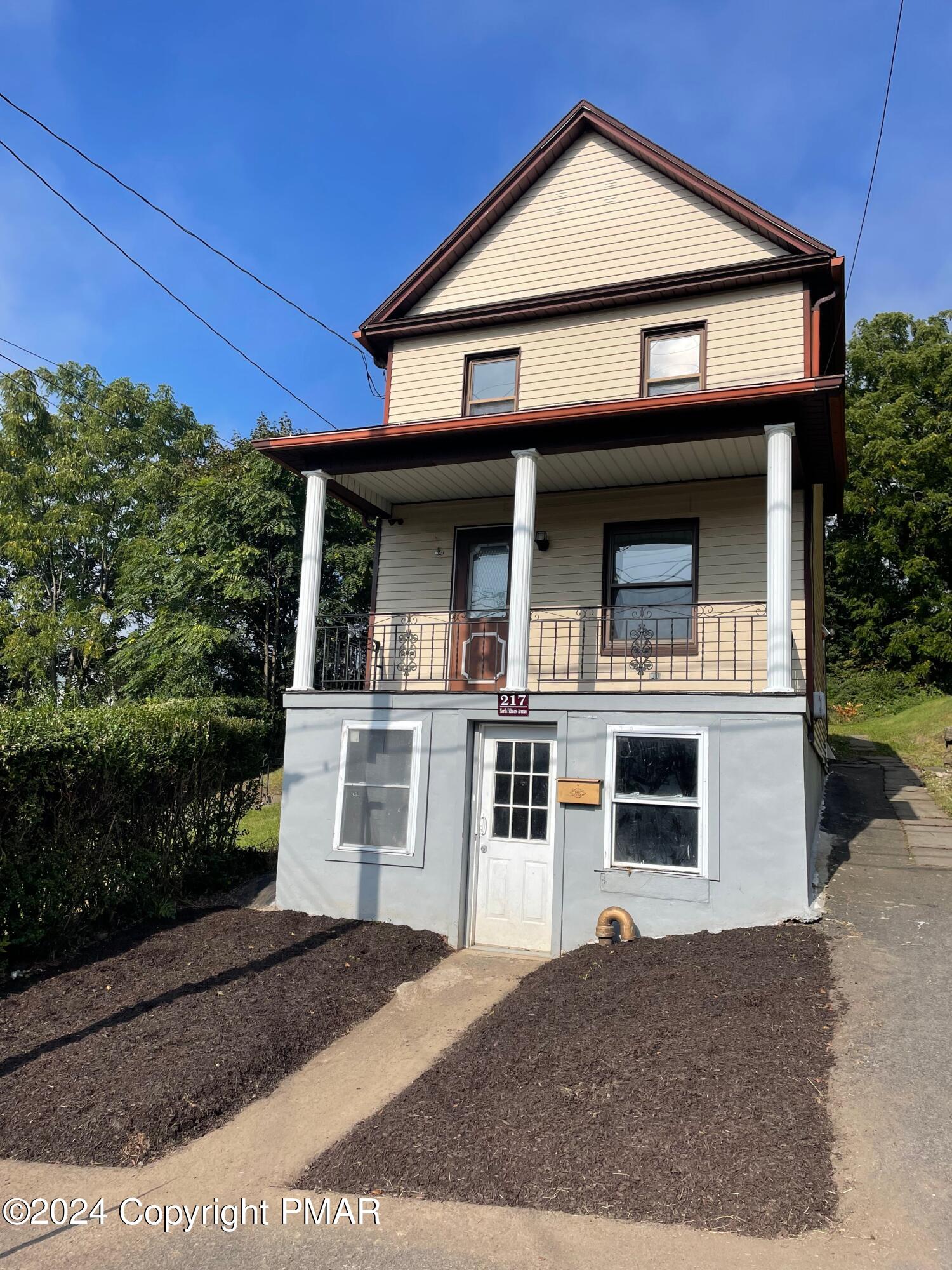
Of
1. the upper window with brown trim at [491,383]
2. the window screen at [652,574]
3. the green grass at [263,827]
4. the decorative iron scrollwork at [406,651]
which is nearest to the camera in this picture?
the window screen at [652,574]

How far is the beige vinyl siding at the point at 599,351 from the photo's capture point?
10.4 meters

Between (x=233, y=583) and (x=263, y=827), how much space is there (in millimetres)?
8680

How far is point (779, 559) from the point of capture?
8.30 m

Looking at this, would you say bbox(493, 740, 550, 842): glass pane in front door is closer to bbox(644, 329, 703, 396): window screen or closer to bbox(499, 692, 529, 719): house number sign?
bbox(499, 692, 529, 719): house number sign

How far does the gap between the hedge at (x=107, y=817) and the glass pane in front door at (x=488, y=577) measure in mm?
3465

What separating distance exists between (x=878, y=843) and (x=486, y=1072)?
6118 millimetres

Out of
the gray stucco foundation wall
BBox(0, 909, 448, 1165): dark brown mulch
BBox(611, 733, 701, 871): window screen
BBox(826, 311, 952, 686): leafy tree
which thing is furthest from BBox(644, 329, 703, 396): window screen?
BBox(826, 311, 952, 686): leafy tree

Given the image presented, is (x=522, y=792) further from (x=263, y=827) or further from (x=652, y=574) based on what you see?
(x=263, y=827)

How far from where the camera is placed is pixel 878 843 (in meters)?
9.70

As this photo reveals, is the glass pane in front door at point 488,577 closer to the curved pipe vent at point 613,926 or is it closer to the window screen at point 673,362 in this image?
the window screen at point 673,362

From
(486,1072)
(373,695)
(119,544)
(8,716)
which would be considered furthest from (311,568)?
(119,544)

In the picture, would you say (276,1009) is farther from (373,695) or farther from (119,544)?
(119,544)

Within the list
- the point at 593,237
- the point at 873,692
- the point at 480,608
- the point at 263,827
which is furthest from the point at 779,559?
the point at 873,692

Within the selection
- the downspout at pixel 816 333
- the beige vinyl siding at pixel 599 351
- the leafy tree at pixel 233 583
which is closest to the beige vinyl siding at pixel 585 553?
the beige vinyl siding at pixel 599 351
